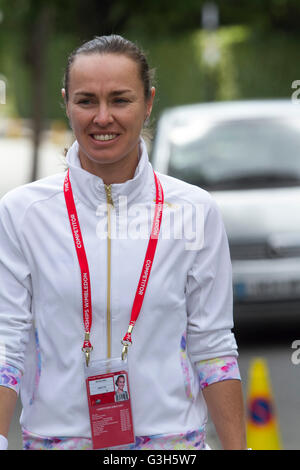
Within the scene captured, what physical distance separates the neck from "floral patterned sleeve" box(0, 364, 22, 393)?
0.52 m

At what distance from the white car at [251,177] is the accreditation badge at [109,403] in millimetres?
5505

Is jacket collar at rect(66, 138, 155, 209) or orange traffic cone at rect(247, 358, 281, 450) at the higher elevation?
jacket collar at rect(66, 138, 155, 209)

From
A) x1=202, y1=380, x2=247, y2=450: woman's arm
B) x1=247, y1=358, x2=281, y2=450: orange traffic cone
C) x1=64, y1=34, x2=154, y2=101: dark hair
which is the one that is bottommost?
x1=247, y1=358, x2=281, y2=450: orange traffic cone

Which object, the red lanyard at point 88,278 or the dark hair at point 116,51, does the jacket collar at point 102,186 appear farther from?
the dark hair at point 116,51

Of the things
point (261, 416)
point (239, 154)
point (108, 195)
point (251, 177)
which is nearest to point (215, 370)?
point (108, 195)

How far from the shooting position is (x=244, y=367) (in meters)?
7.93

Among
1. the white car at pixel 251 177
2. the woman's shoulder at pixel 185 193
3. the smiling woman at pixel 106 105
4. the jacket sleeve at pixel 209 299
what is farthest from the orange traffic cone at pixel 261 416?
the white car at pixel 251 177

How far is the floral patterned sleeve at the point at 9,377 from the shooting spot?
282 centimetres

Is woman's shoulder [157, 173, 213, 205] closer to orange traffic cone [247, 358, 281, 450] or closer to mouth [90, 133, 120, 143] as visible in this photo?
mouth [90, 133, 120, 143]

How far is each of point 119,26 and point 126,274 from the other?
12.3m

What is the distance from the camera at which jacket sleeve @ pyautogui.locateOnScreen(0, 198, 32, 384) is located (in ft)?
9.32

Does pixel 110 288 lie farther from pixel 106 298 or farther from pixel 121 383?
pixel 121 383

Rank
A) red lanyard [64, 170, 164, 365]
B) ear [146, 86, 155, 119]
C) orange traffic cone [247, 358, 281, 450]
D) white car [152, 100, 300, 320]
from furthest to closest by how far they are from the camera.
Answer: white car [152, 100, 300, 320] → orange traffic cone [247, 358, 281, 450] → ear [146, 86, 155, 119] → red lanyard [64, 170, 164, 365]

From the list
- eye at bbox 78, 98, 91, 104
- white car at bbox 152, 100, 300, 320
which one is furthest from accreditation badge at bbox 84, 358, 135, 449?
white car at bbox 152, 100, 300, 320
